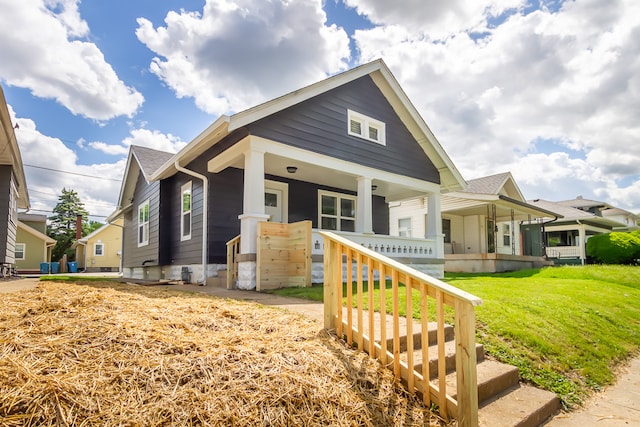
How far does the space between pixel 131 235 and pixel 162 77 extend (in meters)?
6.54

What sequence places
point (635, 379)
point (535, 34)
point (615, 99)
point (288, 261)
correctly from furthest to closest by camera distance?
point (615, 99) → point (535, 34) → point (288, 261) → point (635, 379)

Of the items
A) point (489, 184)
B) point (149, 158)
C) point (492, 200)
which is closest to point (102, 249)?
point (149, 158)

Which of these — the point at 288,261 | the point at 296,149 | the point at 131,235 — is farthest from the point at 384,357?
the point at 131,235

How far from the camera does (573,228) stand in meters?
23.2

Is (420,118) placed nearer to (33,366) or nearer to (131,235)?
(33,366)

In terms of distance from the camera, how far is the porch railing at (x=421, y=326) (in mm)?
2238

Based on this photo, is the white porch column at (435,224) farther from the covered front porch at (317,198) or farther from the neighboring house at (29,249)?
the neighboring house at (29,249)

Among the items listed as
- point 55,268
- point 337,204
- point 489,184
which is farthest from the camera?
point 55,268

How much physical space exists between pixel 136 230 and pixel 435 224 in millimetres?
10956

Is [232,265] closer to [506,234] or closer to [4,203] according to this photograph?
[4,203]

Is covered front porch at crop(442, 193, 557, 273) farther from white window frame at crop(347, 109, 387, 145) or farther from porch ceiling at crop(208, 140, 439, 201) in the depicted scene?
white window frame at crop(347, 109, 387, 145)

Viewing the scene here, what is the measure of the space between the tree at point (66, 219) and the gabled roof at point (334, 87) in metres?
39.0

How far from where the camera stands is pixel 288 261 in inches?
275

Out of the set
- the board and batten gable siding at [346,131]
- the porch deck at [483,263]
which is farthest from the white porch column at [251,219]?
the porch deck at [483,263]
